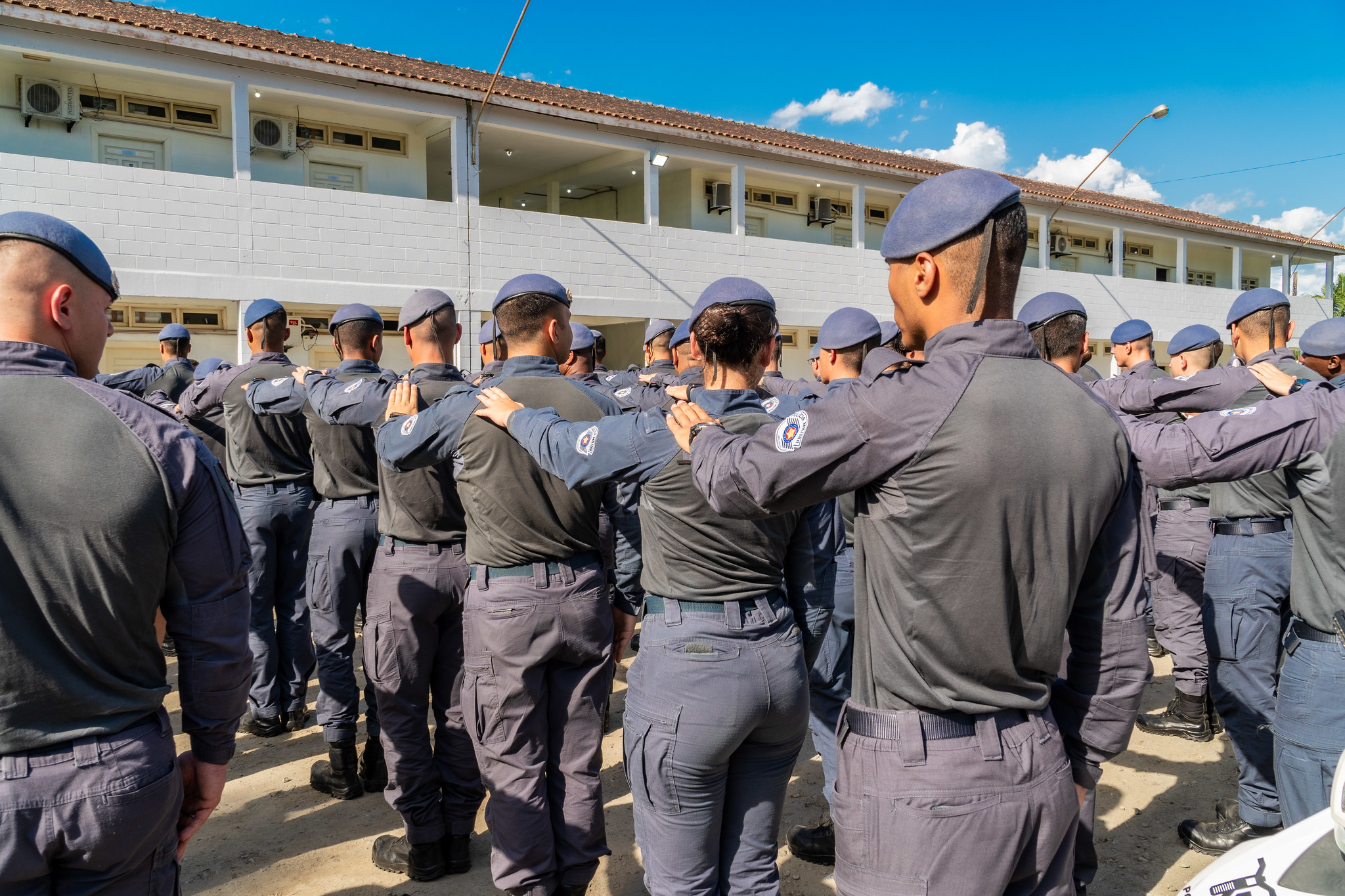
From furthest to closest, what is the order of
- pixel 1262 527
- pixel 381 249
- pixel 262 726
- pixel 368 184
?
pixel 368 184 < pixel 381 249 < pixel 262 726 < pixel 1262 527

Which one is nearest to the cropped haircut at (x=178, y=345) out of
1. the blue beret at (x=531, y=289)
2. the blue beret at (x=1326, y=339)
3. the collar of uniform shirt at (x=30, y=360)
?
the blue beret at (x=531, y=289)

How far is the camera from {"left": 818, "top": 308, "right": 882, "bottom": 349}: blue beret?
183 inches

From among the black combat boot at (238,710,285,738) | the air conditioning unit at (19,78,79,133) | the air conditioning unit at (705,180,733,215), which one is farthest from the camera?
the air conditioning unit at (705,180,733,215)

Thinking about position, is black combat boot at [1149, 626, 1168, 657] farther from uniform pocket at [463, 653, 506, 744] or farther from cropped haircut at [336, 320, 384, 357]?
cropped haircut at [336, 320, 384, 357]

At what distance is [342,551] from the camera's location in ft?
14.7

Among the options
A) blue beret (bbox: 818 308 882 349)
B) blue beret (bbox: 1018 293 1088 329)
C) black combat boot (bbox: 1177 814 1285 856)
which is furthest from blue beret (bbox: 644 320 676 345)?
black combat boot (bbox: 1177 814 1285 856)

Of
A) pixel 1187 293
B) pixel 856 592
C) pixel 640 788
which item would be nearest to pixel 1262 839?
pixel 856 592

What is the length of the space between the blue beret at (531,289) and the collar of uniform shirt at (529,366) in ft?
0.77

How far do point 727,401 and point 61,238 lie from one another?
1.76 m

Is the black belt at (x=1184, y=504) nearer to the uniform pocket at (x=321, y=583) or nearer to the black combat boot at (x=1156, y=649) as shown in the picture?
the black combat boot at (x=1156, y=649)

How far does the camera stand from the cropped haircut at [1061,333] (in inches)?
153

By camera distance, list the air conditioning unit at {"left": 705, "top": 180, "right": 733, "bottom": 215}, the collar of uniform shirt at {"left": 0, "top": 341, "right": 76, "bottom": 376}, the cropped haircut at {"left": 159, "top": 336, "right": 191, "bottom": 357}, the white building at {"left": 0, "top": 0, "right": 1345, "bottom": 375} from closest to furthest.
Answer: the collar of uniform shirt at {"left": 0, "top": 341, "right": 76, "bottom": 376}, the cropped haircut at {"left": 159, "top": 336, "right": 191, "bottom": 357}, the white building at {"left": 0, "top": 0, "right": 1345, "bottom": 375}, the air conditioning unit at {"left": 705, "top": 180, "right": 733, "bottom": 215}

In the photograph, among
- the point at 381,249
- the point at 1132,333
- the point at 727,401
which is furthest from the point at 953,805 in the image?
the point at 381,249

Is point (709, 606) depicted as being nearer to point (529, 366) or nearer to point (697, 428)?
point (697, 428)
